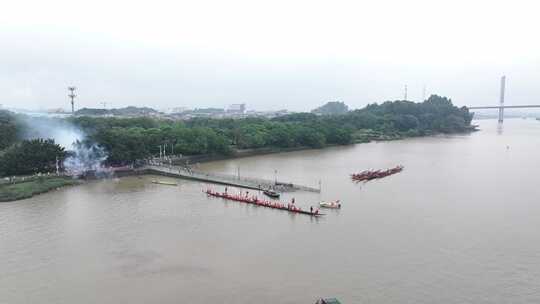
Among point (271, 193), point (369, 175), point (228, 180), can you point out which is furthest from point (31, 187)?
point (369, 175)

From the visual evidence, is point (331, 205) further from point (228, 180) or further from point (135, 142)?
point (135, 142)

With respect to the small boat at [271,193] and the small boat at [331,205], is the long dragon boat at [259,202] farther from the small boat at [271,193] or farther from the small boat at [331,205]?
the small boat at [331,205]

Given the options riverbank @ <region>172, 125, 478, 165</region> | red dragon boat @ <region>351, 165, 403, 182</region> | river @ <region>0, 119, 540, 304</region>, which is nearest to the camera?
river @ <region>0, 119, 540, 304</region>

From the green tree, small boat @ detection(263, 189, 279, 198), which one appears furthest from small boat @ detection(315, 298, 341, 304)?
the green tree

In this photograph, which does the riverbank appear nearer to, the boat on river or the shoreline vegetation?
the shoreline vegetation

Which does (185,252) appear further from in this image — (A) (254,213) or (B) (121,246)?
(A) (254,213)

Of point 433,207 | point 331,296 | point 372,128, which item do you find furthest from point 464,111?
point 331,296
